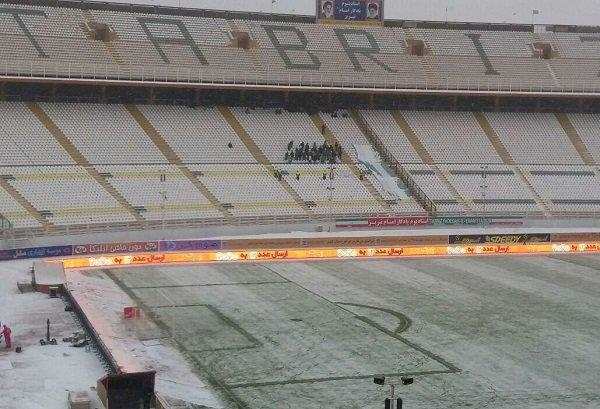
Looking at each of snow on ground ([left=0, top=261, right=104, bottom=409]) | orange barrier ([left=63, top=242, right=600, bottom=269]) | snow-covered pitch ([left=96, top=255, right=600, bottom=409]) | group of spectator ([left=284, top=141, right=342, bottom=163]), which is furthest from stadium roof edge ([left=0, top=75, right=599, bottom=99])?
snow on ground ([left=0, top=261, right=104, bottom=409])

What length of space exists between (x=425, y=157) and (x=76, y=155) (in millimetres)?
25514

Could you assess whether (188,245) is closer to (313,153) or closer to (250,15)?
(313,153)

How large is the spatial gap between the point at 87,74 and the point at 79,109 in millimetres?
2925

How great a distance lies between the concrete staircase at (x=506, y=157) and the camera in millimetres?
62000

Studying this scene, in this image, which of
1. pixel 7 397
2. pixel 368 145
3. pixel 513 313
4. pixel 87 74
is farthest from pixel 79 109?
pixel 7 397

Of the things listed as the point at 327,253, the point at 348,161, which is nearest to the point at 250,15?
the point at 348,161

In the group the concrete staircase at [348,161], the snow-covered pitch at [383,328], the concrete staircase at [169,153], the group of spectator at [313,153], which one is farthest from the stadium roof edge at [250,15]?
the snow-covered pitch at [383,328]

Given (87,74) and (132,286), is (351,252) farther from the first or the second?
(87,74)

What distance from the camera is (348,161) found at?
63.2 metres

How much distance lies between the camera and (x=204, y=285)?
39.6 m

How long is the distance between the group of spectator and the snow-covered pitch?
16683 millimetres

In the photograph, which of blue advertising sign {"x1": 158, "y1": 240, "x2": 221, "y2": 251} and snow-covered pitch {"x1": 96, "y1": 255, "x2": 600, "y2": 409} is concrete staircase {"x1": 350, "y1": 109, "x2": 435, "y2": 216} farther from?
blue advertising sign {"x1": 158, "y1": 240, "x2": 221, "y2": 251}

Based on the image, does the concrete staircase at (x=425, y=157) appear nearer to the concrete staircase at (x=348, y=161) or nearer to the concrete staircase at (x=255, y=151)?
the concrete staircase at (x=348, y=161)

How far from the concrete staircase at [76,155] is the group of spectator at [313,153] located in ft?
44.0
